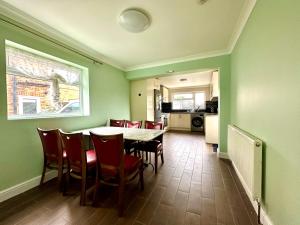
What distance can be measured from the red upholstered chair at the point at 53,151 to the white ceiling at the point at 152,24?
5.33 ft

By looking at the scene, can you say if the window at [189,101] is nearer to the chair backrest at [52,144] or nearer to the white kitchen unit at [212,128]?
the white kitchen unit at [212,128]

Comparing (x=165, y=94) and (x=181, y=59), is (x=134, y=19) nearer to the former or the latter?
(x=181, y=59)

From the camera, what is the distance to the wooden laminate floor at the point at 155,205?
1427mm

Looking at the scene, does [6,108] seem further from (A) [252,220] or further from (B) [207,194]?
(A) [252,220]

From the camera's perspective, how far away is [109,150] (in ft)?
4.99

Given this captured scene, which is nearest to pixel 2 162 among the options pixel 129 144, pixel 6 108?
pixel 6 108

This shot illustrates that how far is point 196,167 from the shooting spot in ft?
8.78

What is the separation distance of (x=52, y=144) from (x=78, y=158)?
56 centimetres

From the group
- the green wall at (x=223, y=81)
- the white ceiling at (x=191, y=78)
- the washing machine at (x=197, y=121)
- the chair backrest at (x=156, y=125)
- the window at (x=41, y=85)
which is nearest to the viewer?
the window at (x=41, y=85)

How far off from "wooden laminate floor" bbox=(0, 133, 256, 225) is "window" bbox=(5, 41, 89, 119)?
123cm

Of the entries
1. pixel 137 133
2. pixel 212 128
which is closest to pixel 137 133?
pixel 137 133

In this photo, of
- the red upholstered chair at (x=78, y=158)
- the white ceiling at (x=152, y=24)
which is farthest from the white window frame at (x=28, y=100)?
the white ceiling at (x=152, y=24)

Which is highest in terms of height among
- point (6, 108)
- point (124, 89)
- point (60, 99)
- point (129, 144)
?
point (124, 89)

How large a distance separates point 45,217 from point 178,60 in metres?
3.75
